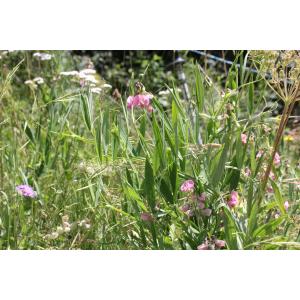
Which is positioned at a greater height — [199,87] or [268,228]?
[199,87]

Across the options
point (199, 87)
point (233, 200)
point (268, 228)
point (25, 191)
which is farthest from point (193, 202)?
point (25, 191)

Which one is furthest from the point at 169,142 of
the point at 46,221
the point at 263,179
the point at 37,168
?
the point at 37,168

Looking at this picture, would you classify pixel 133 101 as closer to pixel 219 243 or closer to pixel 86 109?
pixel 86 109

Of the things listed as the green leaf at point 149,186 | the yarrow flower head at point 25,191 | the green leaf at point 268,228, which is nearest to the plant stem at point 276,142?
the green leaf at point 268,228

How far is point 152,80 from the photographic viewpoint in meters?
4.51

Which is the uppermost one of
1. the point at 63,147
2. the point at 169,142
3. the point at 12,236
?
the point at 169,142

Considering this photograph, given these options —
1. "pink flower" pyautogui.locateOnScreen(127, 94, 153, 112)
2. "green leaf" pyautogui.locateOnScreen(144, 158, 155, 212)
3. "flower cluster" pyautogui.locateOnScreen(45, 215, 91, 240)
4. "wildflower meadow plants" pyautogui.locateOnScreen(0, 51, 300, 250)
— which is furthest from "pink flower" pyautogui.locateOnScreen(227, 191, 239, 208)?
"flower cluster" pyautogui.locateOnScreen(45, 215, 91, 240)

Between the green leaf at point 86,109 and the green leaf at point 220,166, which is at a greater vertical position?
the green leaf at point 86,109

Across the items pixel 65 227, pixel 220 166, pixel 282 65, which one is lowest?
pixel 65 227

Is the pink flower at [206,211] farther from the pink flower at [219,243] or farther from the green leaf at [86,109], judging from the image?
the green leaf at [86,109]

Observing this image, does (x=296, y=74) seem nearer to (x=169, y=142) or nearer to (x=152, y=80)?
(x=169, y=142)

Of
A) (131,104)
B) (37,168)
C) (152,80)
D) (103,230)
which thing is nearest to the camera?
(131,104)
